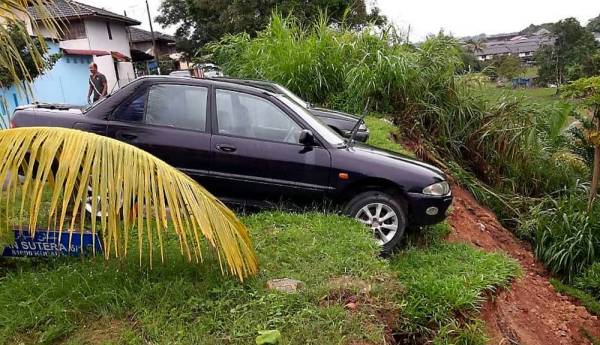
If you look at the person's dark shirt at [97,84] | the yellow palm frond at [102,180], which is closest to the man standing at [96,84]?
the person's dark shirt at [97,84]

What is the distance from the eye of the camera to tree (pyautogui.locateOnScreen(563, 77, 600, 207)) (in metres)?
6.56

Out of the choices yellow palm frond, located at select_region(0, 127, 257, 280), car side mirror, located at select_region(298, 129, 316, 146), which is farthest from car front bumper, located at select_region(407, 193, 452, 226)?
yellow palm frond, located at select_region(0, 127, 257, 280)

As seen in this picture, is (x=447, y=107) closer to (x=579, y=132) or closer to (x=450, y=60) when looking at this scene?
(x=450, y=60)

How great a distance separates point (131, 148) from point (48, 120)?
2.74 meters

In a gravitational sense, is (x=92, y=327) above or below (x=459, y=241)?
above

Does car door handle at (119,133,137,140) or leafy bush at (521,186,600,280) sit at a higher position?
car door handle at (119,133,137,140)

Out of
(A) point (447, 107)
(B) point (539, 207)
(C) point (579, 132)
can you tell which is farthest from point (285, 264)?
(C) point (579, 132)

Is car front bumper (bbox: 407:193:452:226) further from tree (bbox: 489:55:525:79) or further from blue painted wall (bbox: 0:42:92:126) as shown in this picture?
blue painted wall (bbox: 0:42:92:126)

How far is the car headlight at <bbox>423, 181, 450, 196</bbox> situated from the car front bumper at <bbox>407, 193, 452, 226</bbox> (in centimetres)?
4

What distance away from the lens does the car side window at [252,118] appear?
490cm

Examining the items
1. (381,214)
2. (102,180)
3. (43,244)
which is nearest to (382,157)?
(381,214)

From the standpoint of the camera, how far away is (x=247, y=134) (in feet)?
16.0

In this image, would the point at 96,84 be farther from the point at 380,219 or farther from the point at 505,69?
the point at 505,69

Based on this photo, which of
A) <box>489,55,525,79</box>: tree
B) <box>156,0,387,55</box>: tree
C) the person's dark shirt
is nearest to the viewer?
the person's dark shirt
